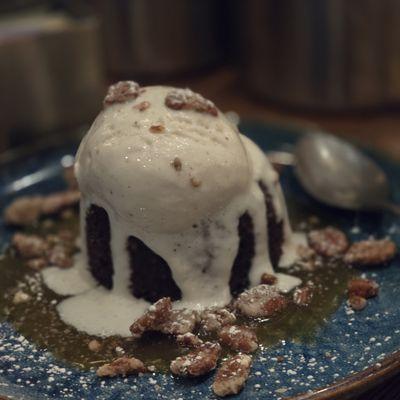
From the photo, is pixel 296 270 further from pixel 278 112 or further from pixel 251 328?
pixel 278 112

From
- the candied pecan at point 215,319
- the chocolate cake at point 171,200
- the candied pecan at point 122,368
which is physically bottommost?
the candied pecan at point 215,319

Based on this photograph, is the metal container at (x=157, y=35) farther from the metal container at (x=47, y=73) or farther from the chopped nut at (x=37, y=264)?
the chopped nut at (x=37, y=264)

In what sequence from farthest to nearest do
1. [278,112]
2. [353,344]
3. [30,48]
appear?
[278,112] < [30,48] < [353,344]

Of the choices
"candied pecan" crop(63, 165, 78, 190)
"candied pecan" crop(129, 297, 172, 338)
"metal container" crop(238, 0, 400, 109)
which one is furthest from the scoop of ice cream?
"metal container" crop(238, 0, 400, 109)

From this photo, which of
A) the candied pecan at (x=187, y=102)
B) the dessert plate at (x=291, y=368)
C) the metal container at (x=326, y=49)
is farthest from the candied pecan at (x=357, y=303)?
the metal container at (x=326, y=49)

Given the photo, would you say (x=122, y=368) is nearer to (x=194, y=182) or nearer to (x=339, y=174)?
(x=194, y=182)

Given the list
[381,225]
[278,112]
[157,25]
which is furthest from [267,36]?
[381,225]
